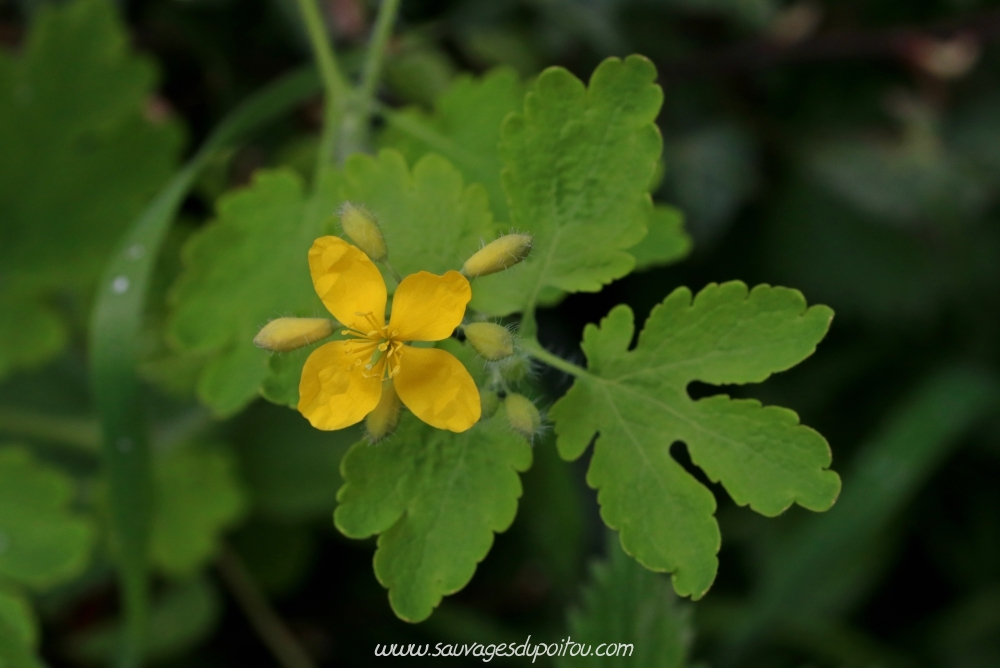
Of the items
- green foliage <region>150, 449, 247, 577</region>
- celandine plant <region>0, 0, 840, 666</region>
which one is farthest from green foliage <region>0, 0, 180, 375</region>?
celandine plant <region>0, 0, 840, 666</region>

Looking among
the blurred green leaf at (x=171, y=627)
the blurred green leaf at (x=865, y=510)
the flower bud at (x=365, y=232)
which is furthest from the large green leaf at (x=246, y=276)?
the blurred green leaf at (x=865, y=510)

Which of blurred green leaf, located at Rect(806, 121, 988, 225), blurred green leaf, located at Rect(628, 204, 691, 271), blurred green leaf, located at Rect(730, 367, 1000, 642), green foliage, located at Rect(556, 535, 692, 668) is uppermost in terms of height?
blurred green leaf, located at Rect(628, 204, 691, 271)

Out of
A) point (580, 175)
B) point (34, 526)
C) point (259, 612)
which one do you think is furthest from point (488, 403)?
point (259, 612)

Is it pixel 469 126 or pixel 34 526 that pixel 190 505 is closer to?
pixel 34 526

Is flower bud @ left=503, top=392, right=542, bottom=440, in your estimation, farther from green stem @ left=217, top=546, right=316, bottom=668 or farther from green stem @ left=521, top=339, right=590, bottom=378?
green stem @ left=217, top=546, right=316, bottom=668

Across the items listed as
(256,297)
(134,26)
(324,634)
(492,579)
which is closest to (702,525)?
(256,297)

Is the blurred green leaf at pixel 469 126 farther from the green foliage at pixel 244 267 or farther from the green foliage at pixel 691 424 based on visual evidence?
the green foliage at pixel 691 424
